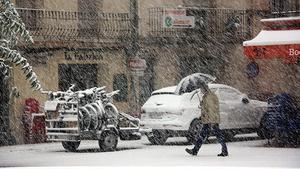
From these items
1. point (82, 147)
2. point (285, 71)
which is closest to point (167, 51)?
point (285, 71)

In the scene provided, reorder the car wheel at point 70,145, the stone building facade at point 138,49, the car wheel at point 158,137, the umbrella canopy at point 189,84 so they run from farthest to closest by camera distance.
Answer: the stone building facade at point 138,49 → the umbrella canopy at point 189,84 → the car wheel at point 158,137 → the car wheel at point 70,145

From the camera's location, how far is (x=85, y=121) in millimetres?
18109

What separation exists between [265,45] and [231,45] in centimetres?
637

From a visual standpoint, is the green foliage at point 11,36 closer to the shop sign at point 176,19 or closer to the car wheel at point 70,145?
the car wheel at point 70,145

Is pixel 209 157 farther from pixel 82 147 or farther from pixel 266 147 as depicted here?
pixel 82 147

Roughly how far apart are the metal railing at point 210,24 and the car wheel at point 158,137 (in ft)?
16.3

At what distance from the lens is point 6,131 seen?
70.1ft

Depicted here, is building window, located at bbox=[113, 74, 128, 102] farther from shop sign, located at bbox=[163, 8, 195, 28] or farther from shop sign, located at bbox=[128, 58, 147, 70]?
shop sign, located at bbox=[163, 8, 195, 28]

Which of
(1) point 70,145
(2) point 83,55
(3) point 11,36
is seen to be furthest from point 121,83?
(3) point 11,36

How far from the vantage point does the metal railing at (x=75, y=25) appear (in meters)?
22.2

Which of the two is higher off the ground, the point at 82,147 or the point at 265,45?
the point at 265,45

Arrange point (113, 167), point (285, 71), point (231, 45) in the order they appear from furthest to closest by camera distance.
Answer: point (231, 45)
point (285, 71)
point (113, 167)

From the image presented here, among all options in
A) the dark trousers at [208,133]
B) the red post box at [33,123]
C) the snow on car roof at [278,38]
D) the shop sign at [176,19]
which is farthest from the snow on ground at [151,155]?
the shop sign at [176,19]

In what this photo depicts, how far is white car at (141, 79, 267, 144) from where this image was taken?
63.2 feet
